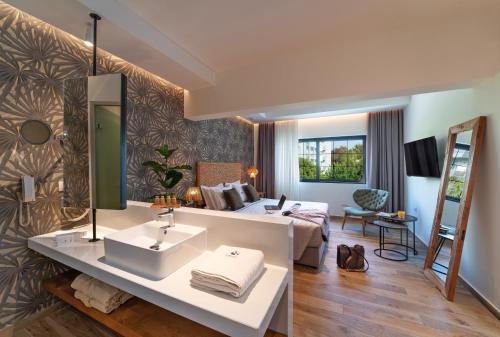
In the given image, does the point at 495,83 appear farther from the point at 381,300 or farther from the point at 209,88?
the point at 209,88

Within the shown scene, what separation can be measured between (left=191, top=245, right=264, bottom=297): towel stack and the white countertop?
0.12 feet

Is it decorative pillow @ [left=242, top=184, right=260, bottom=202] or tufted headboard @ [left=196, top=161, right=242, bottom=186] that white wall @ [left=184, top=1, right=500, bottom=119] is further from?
decorative pillow @ [left=242, top=184, right=260, bottom=202]

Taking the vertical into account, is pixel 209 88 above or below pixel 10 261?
above

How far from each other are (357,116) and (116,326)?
5.46m

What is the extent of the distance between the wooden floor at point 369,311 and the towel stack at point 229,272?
3.29 feet

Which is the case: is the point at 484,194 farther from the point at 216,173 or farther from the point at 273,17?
the point at 216,173

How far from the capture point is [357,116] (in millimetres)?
4770

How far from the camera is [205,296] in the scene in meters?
0.90

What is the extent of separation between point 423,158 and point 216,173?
3508 millimetres

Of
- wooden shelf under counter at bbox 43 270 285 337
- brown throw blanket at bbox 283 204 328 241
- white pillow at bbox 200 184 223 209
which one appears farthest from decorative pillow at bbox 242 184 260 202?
wooden shelf under counter at bbox 43 270 285 337

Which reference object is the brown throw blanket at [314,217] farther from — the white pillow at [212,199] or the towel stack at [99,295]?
the towel stack at [99,295]

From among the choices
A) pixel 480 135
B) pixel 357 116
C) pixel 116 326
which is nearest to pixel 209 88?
pixel 116 326

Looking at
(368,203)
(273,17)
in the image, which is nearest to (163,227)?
(273,17)

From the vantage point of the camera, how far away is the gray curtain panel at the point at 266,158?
5.63 meters
